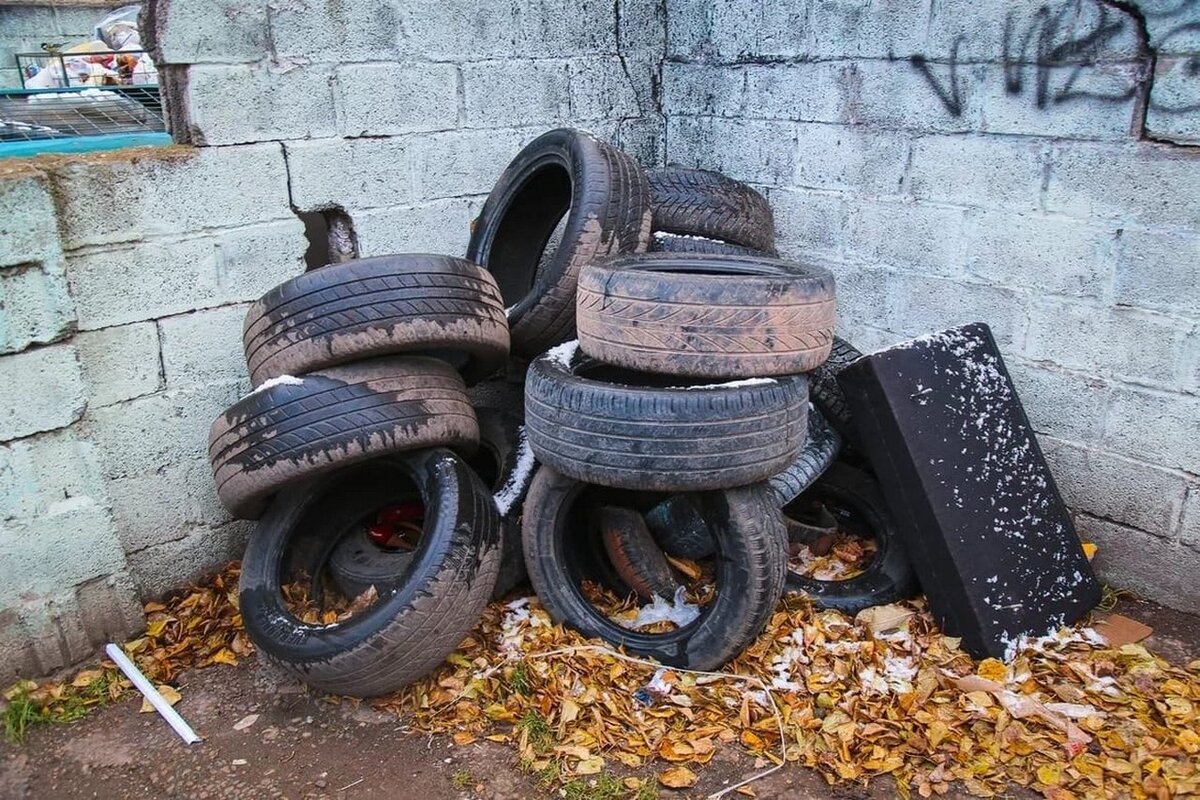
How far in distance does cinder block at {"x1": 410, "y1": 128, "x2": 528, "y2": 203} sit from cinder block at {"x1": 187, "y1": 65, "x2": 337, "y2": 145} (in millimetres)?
441

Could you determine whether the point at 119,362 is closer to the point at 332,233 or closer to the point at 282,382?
the point at 282,382

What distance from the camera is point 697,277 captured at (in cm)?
298

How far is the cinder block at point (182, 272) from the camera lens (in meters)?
3.26

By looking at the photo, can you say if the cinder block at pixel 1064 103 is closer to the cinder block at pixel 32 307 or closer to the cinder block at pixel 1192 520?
the cinder block at pixel 1192 520

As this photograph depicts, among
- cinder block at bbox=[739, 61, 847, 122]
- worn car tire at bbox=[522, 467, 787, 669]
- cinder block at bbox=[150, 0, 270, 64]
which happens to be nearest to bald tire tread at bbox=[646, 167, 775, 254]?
cinder block at bbox=[739, 61, 847, 122]

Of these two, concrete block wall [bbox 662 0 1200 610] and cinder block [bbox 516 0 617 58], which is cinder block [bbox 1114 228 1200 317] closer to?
concrete block wall [bbox 662 0 1200 610]

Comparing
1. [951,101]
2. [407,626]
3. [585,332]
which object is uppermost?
[951,101]

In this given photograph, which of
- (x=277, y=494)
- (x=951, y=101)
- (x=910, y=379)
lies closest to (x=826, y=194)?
(x=951, y=101)

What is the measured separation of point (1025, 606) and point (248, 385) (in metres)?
3.14

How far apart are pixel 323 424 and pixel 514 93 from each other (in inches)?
82.0

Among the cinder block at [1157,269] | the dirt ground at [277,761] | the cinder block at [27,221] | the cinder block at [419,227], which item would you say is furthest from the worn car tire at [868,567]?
the cinder block at [27,221]

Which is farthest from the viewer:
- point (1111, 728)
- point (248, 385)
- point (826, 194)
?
point (826, 194)

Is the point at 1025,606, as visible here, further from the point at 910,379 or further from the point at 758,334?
the point at 758,334

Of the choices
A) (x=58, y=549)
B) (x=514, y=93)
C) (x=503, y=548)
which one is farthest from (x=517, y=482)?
(x=514, y=93)
